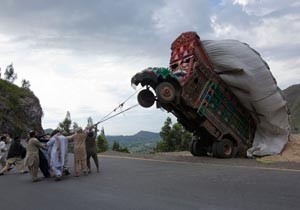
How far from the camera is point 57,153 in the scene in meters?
12.2

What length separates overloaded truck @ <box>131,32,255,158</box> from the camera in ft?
48.0

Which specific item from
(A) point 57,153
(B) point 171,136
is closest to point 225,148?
(A) point 57,153

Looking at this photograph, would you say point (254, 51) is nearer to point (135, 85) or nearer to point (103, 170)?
point (135, 85)

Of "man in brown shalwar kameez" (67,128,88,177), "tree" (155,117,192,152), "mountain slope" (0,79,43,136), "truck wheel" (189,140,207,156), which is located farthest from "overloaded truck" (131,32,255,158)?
"mountain slope" (0,79,43,136)

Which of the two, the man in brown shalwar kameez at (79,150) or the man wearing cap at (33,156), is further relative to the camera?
the man in brown shalwar kameez at (79,150)

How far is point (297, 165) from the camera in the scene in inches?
470

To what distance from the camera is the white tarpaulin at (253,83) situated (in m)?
15.0

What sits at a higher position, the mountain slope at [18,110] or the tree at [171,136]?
the mountain slope at [18,110]

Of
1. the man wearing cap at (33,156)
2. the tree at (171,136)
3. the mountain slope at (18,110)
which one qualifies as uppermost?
the mountain slope at (18,110)

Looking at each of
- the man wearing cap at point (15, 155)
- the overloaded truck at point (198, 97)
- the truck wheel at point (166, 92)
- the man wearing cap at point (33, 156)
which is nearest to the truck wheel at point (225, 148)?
the overloaded truck at point (198, 97)

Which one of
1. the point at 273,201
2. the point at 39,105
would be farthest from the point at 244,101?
the point at 39,105

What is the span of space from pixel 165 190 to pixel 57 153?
4.68 m

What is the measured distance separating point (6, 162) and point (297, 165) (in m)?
10.1

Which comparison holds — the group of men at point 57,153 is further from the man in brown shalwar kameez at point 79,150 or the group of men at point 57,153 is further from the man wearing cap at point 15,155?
the man wearing cap at point 15,155
